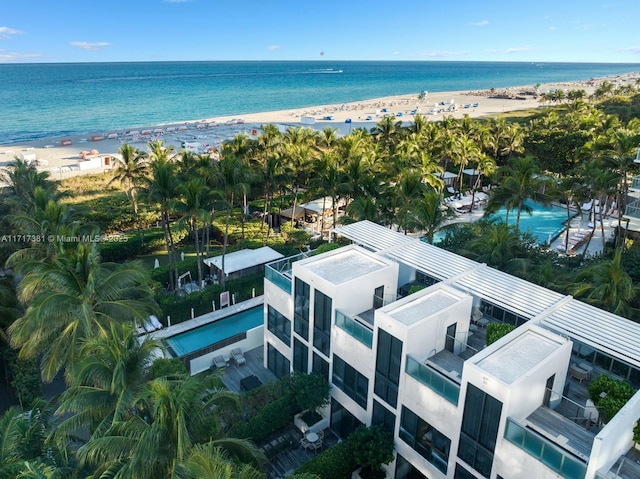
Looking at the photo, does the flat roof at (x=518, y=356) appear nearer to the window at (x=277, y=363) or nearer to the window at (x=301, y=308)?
the window at (x=301, y=308)

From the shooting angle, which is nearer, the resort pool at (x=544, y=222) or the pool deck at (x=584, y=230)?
the pool deck at (x=584, y=230)

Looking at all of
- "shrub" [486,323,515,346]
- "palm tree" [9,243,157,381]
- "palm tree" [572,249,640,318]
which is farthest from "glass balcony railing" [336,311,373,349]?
"palm tree" [572,249,640,318]

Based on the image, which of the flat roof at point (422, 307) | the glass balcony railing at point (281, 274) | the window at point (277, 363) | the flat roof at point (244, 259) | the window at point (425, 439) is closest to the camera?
the window at point (425, 439)

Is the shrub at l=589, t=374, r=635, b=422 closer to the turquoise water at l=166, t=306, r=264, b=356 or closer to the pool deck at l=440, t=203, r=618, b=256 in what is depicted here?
the turquoise water at l=166, t=306, r=264, b=356

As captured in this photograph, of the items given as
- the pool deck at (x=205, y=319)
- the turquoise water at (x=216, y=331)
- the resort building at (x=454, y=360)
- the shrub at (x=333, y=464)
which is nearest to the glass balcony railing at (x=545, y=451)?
the resort building at (x=454, y=360)

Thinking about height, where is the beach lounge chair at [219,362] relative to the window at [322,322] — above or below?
below

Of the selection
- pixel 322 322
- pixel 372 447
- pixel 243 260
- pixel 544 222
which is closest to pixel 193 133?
pixel 243 260
